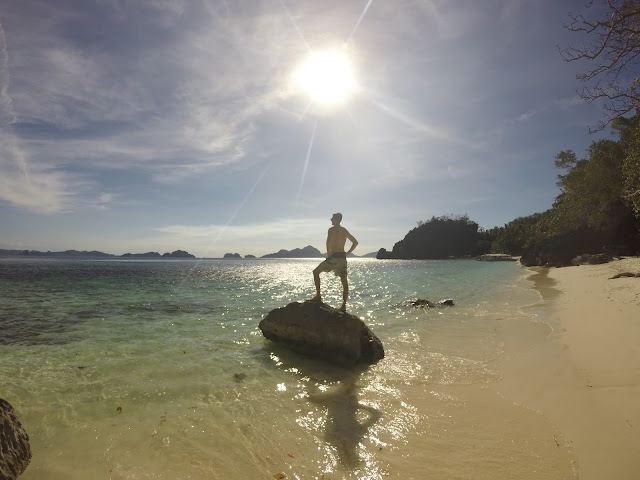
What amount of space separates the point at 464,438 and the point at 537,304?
14295 millimetres

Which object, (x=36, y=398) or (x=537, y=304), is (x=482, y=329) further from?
(x=36, y=398)

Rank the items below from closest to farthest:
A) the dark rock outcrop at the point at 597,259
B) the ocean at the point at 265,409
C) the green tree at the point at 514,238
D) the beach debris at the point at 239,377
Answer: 1. the ocean at the point at 265,409
2. the beach debris at the point at 239,377
3. the dark rock outcrop at the point at 597,259
4. the green tree at the point at 514,238

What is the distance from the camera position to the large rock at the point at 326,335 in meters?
8.08

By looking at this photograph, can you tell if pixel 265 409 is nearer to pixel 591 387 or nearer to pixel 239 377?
pixel 239 377

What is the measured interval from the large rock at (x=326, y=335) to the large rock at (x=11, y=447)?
5.77 metres

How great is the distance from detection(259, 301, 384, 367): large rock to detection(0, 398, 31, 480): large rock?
577 centimetres

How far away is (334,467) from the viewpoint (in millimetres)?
3898

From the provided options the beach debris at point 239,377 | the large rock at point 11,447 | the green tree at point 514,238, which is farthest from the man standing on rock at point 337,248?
the green tree at point 514,238

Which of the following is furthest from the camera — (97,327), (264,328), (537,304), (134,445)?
(537,304)

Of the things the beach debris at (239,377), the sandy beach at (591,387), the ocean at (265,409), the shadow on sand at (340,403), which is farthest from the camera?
the beach debris at (239,377)

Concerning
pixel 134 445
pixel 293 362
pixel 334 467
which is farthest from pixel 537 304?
pixel 134 445

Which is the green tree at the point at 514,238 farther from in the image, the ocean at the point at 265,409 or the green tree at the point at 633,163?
the ocean at the point at 265,409

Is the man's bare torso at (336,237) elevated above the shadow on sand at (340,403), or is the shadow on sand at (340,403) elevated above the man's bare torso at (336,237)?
the man's bare torso at (336,237)

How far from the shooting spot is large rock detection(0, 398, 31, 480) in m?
3.46
